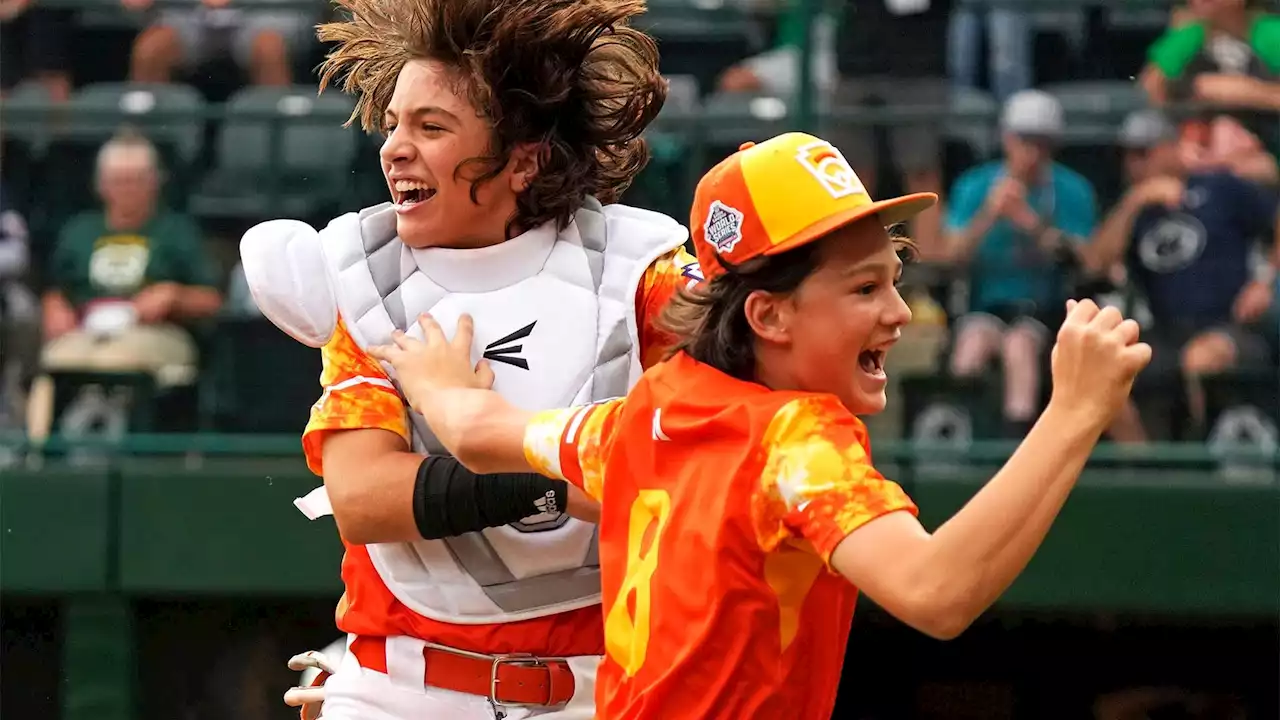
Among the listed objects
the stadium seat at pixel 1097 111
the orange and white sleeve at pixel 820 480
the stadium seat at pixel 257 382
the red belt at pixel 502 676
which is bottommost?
the stadium seat at pixel 257 382

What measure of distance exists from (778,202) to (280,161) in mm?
4234

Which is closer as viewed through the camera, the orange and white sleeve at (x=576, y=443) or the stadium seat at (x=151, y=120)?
the orange and white sleeve at (x=576, y=443)

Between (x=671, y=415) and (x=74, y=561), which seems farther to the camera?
(x=74, y=561)

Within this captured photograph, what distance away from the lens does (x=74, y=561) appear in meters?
6.02

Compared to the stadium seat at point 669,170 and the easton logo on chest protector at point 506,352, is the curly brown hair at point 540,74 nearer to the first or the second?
the easton logo on chest protector at point 506,352

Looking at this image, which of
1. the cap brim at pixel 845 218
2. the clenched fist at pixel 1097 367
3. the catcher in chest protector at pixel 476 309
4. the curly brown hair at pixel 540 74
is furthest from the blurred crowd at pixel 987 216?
the clenched fist at pixel 1097 367

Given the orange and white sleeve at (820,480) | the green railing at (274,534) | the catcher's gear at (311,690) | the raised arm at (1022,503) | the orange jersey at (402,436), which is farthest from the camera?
the green railing at (274,534)

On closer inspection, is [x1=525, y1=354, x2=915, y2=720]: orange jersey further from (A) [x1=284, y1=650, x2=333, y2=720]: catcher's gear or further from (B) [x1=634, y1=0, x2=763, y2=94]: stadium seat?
(B) [x1=634, y1=0, x2=763, y2=94]: stadium seat

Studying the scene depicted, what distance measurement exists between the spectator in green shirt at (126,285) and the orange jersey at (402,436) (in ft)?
10.2

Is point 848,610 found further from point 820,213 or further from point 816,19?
point 816,19

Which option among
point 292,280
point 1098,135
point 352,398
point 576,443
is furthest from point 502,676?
point 1098,135

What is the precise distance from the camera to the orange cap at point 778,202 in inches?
100.0

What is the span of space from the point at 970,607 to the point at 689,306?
2.39ft

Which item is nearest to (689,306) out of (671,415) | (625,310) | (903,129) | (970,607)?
(671,415)
